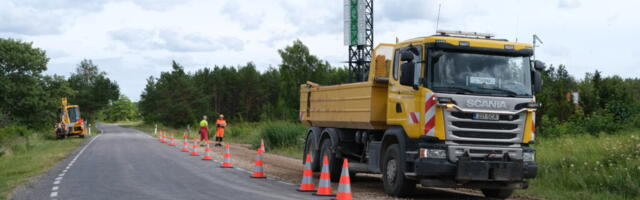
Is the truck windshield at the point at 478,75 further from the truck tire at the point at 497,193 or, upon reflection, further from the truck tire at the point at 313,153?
the truck tire at the point at 313,153

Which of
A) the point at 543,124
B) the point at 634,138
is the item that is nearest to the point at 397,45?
the point at 634,138

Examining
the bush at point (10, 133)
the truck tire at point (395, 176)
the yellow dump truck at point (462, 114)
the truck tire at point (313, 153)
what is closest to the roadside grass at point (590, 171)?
the yellow dump truck at point (462, 114)

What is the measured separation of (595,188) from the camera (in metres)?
13.1

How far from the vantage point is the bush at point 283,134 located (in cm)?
3019

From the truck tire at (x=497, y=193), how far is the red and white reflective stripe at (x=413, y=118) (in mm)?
2403

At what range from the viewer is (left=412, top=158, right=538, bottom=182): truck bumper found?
1146 centimetres

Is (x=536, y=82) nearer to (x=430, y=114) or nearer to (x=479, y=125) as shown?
(x=479, y=125)

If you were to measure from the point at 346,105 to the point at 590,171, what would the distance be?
513cm

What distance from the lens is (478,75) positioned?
462 inches

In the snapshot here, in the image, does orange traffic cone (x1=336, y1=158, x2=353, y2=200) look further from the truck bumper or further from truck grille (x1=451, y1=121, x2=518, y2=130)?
truck grille (x1=451, y1=121, x2=518, y2=130)

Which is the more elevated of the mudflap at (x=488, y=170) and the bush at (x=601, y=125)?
the bush at (x=601, y=125)

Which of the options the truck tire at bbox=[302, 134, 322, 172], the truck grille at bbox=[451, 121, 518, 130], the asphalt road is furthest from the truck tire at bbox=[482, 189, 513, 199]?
the truck tire at bbox=[302, 134, 322, 172]

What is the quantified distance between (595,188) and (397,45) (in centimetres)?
462

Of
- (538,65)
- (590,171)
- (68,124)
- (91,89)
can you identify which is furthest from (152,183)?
(91,89)
